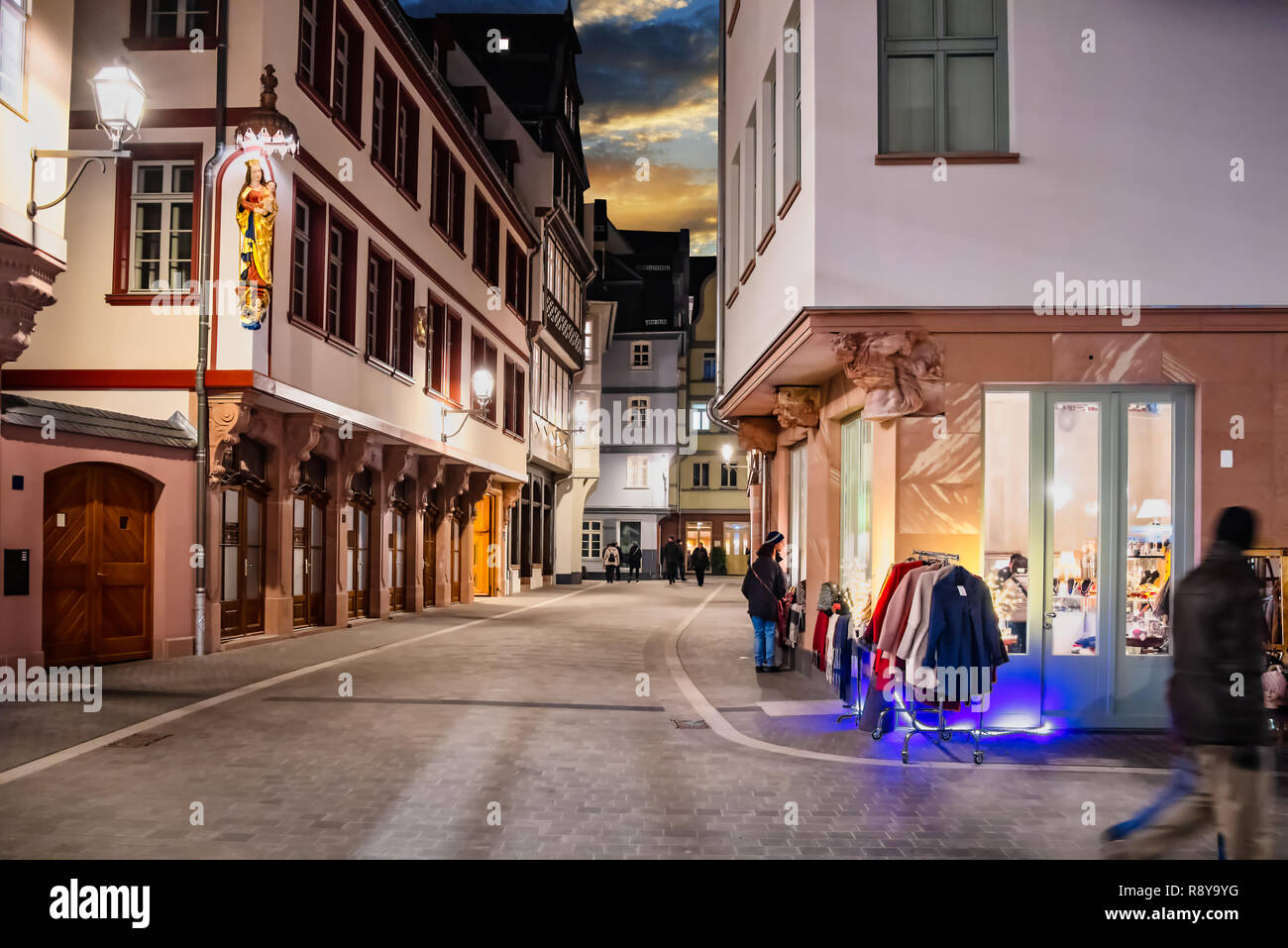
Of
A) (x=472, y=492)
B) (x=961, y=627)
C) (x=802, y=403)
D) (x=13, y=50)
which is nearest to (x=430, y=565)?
(x=472, y=492)

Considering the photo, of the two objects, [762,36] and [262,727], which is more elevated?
[762,36]

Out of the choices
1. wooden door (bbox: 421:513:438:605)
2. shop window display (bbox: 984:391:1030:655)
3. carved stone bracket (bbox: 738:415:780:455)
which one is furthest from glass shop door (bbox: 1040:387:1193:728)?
wooden door (bbox: 421:513:438:605)

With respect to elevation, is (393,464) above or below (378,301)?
below

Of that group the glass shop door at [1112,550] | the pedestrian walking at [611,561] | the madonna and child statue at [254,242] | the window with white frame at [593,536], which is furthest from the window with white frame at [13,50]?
the window with white frame at [593,536]

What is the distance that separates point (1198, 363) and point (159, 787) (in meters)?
9.21

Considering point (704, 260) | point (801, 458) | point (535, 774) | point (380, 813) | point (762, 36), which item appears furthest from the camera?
point (704, 260)

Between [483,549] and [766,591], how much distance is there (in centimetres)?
1831

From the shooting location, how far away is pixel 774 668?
14664 millimetres

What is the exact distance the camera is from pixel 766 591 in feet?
46.4

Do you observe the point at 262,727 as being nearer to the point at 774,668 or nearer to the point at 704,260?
the point at 774,668

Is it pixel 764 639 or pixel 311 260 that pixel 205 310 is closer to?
pixel 311 260

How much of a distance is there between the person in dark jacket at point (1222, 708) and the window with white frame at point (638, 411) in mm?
51121

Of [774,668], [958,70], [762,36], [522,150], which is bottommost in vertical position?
[774,668]
